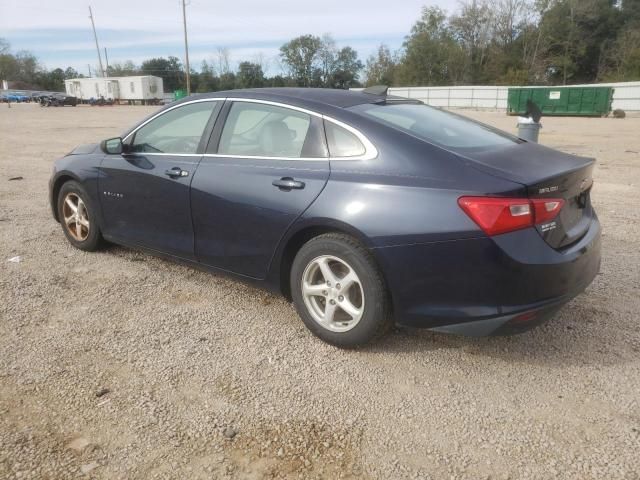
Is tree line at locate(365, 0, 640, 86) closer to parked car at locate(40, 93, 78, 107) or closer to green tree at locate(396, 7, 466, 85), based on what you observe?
green tree at locate(396, 7, 466, 85)

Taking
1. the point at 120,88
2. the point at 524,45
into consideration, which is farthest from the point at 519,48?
the point at 120,88

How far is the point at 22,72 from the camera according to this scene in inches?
4097

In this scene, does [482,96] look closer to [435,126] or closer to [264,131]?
[435,126]

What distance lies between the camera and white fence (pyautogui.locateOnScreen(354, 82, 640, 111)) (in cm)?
3491

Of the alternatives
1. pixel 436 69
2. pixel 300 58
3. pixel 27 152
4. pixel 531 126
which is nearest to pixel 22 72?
pixel 300 58

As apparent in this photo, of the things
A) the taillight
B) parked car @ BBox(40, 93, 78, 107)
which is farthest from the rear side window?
parked car @ BBox(40, 93, 78, 107)

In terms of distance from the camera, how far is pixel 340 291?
3.12 meters

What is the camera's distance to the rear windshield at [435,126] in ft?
10.3

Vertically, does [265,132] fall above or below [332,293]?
above

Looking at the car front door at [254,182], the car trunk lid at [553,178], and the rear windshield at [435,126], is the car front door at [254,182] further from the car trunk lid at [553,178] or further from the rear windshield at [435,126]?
the car trunk lid at [553,178]

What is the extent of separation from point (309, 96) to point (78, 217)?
8.81 feet

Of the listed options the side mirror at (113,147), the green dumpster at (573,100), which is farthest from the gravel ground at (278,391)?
the green dumpster at (573,100)

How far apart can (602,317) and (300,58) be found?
99.2m

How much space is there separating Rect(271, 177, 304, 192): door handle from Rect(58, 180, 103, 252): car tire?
7.21 feet
